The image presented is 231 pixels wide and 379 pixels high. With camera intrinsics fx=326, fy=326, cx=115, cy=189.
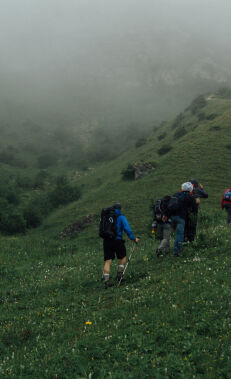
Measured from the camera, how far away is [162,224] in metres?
12.9

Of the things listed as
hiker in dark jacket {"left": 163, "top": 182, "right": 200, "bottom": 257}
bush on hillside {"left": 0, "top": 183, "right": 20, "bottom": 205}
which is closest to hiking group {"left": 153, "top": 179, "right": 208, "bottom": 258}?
hiker in dark jacket {"left": 163, "top": 182, "right": 200, "bottom": 257}

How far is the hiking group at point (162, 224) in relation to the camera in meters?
10.9

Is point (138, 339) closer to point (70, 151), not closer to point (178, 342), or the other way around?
point (178, 342)

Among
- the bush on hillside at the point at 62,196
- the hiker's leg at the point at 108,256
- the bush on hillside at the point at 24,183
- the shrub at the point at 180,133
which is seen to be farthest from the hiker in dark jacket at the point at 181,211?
the bush on hillside at the point at 24,183

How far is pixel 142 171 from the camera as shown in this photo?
161ft

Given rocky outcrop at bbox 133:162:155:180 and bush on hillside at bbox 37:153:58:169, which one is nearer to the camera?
rocky outcrop at bbox 133:162:155:180

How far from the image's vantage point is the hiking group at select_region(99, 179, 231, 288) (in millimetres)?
10852

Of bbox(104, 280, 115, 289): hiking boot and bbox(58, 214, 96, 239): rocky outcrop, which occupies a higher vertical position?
bbox(104, 280, 115, 289): hiking boot

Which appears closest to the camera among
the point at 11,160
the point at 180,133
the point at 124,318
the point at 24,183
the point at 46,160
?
the point at 124,318

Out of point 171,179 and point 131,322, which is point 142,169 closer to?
point 171,179

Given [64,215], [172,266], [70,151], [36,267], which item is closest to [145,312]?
[172,266]

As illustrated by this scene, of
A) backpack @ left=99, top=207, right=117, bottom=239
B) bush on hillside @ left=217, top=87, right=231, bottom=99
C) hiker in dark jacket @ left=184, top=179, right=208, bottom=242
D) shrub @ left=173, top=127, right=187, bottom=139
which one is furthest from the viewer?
bush on hillside @ left=217, top=87, right=231, bottom=99

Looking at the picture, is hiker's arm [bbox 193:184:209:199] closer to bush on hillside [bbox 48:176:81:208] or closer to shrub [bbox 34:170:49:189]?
bush on hillside [bbox 48:176:81:208]

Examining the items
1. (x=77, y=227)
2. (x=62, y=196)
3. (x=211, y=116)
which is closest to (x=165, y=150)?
(x=211, y=116)
